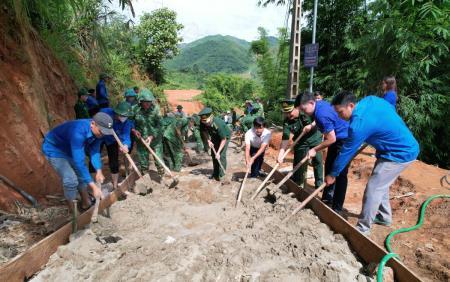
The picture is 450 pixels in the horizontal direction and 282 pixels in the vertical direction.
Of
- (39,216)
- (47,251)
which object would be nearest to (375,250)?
(47,251)

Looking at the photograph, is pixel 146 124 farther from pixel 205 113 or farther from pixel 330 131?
pixel 330 131

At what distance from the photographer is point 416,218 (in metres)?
4.38

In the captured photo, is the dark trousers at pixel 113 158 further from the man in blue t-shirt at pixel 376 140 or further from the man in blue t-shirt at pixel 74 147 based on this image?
the man in blue t-shirt at pixel 376 140

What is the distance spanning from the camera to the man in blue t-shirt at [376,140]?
330cm

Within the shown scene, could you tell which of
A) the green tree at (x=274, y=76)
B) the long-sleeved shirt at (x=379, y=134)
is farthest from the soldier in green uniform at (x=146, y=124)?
the green tree at (x=274, y=76)

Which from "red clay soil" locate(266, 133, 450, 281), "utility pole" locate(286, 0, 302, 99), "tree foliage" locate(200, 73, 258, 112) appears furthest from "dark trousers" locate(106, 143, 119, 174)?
"tree foliage" locate(200, 73, 258, 112)

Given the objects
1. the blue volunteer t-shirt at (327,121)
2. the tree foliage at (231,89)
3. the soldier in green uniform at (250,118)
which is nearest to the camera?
the blue volunteer t-shirt at (327,121)

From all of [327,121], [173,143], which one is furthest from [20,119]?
[327,121]

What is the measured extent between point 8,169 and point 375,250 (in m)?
4.48

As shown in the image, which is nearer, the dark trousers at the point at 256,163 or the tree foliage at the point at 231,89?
the dark trousers at the point at 256,163

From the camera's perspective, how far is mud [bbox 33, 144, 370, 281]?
2.86 metres

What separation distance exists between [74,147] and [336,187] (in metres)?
3.20

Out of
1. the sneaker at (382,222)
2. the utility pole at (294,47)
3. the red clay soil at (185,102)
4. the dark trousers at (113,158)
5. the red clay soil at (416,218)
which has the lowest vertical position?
the red clay soil at (185,102)

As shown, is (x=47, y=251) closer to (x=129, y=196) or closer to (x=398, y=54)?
(x=129, y=196)
